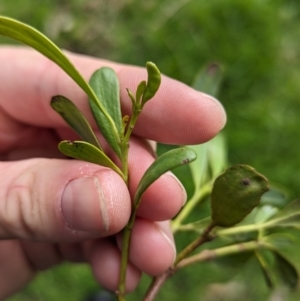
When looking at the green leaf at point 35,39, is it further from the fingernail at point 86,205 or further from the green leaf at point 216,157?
the green leaf at point 216,157

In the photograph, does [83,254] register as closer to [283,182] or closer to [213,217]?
[213,217]

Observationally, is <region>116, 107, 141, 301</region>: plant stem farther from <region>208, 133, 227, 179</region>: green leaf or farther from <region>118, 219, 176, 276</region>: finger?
<region>208, 133, 227, 179</region>: green leaf

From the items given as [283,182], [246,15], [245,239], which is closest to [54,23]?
[246,15]

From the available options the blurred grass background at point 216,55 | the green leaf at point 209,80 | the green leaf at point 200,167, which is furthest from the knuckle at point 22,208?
the blurred grass background at point 216,55

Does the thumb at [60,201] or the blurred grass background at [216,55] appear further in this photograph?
the blurred grass background at [216,55]

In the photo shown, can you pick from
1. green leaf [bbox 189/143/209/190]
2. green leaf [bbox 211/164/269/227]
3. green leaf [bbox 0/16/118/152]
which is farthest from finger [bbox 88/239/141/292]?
green leaf [bbox 0/16/118/152]

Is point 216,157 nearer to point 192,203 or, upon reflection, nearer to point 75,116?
point 192,203
